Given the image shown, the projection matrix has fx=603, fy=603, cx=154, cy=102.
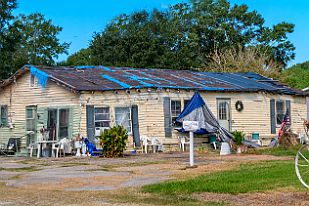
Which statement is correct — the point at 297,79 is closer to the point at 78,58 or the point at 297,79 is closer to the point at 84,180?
the point at 78,58

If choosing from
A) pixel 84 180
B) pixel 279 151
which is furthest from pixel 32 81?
pixel 84 180

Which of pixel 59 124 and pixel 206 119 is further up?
pixel 206 119

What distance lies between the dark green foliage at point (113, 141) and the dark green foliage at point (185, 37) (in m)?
24.8

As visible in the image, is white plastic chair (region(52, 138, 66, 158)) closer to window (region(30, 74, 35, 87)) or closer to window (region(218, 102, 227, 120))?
window (region(30, 74, 35, 87))

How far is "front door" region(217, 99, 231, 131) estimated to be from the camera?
2839cm

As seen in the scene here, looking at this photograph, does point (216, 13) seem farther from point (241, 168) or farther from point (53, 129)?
point (241, 168)

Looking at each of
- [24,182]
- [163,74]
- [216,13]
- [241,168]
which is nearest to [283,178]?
[241,168]

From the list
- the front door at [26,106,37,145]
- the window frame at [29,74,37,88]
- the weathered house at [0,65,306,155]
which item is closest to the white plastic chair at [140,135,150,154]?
the weathered house at [0,65,306,155]

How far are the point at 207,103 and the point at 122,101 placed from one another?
172 inches

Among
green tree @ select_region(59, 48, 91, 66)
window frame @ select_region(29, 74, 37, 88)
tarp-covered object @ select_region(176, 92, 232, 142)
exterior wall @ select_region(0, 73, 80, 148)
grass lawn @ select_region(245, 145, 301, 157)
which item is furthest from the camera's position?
green tree @ select_region(59, 48, 91, 66)

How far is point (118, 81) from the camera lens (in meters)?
26.3

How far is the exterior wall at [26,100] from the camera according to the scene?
25.4m

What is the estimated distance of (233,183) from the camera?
12430 mm

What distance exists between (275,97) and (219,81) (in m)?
3.12
